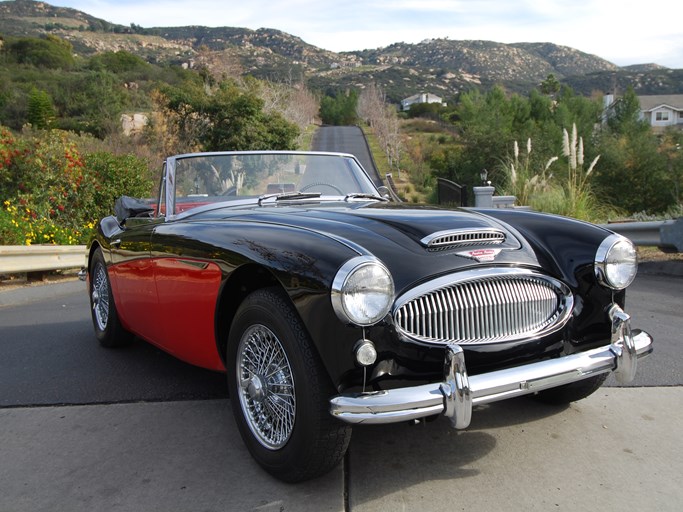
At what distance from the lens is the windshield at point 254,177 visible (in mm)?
4230

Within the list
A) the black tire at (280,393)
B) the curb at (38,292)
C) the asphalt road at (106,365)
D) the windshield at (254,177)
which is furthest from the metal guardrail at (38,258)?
the black tire at (280,393)

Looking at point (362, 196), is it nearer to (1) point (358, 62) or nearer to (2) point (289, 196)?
(2) point (289, 196)

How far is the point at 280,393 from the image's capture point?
2.73 metres

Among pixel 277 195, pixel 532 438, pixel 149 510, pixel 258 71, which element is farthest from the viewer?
pixel 258 71

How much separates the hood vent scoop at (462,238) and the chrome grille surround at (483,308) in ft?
0.60

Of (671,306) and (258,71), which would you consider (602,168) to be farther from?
(258,71)

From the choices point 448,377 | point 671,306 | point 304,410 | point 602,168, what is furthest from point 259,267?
point 602,168

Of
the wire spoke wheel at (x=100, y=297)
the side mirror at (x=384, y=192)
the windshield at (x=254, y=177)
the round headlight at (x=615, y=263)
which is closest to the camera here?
the round headlight at (x=615, y=263)

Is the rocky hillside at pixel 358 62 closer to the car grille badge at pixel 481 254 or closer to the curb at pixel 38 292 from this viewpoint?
the curb at pixel 38 292

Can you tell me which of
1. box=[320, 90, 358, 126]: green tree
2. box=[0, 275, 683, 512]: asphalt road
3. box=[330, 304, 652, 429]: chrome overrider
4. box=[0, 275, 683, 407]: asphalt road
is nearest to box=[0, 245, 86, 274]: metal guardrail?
box=[0, 275, 683, 407]: asphalt road

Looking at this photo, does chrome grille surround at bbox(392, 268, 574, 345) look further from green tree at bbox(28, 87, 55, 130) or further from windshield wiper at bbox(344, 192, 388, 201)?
green tree at bbox(28, 87, 55, 130)

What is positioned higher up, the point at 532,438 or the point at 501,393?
the point at 501,393

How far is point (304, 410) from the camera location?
247 centimetres

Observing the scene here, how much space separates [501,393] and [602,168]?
23376 millimetres
